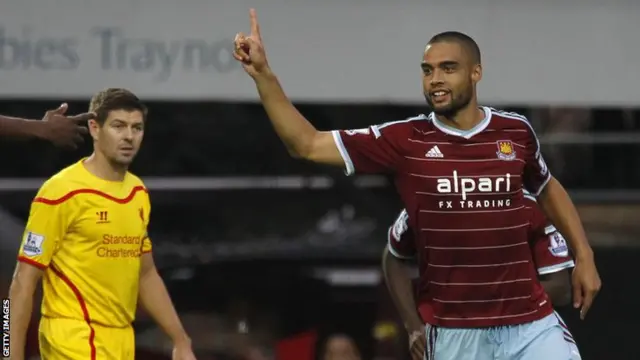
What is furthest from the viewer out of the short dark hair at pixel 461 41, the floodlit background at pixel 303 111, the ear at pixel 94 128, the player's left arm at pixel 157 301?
the floodlit background at pixel 303 111

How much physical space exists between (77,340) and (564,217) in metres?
2.11

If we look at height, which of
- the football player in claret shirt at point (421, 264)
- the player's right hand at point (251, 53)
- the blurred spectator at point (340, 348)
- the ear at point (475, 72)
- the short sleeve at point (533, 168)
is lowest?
the blurred spectator at point (340, 348)

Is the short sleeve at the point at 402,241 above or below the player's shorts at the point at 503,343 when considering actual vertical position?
above

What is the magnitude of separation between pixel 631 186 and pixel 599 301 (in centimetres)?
73

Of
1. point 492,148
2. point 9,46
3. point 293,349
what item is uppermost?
point 9,46

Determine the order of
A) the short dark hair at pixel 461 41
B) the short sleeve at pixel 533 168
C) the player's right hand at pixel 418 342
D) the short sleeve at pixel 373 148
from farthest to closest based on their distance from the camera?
the player's right hand at pixel 418 342
the short sleeve at pixel 533 168
the short dark hair at pixel 461 41
the short sleeve at pixel 373 148

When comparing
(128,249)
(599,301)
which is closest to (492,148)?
(128,249)

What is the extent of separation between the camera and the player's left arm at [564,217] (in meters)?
5.89

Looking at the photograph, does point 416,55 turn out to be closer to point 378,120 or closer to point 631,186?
point 378,120

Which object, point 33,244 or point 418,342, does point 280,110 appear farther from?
point 33,244

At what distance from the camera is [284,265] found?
28.8ft

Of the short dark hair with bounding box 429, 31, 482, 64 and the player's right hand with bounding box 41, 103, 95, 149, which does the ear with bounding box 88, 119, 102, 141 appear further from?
the short dark hair with bounding box 429, 31, 482, 64

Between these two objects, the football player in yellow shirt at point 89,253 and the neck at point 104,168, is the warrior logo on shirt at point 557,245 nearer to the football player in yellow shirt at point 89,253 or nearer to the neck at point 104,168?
the football player in yellow shirt at point 89,253

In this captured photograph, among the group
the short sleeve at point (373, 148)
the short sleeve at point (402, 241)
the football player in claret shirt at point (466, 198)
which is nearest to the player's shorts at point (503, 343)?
the football player in claret shirt at point (466, 198)
